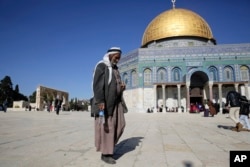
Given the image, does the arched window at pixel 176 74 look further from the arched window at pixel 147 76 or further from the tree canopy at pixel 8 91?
the tree canopy at pixel 8 91

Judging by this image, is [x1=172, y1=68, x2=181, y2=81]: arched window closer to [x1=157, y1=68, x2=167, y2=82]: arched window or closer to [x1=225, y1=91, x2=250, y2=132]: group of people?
[x1=157, y1=68, x2=167, y2=82]: arched window

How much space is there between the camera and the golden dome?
32031mm

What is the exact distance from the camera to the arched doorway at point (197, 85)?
2894 cm

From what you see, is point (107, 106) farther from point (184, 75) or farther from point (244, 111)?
point (184, 75)

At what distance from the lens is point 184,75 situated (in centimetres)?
2872

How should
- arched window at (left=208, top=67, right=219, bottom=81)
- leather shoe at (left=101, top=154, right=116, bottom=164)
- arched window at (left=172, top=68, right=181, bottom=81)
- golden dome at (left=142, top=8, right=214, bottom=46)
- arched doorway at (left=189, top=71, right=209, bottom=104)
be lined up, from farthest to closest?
1. golden dome at (left=142, top=8, right=214, bottom=46)
2. arched window at (left=172, top=68, right=181, bottom=81)
3. arched doorway at (left=189, top=71, right=209, bottom=104)
4. arched window at (left=208, top=67, right=219, bottom=81)
5. leather shoe at (left=101, top=154, right=116, bottom=164)

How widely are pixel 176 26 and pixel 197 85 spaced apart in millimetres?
8967

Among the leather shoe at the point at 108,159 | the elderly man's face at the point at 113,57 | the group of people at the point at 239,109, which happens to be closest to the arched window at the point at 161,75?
the group of people at the point at 239,109

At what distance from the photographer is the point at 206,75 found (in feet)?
91.4

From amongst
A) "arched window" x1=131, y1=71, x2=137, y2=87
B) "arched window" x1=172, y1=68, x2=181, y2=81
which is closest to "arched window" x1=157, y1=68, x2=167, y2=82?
"arched window" x1=172, y1=68, x2=181, y2=81

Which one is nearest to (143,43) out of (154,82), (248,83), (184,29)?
(184,29)

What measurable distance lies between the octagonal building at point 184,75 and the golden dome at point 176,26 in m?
2.84

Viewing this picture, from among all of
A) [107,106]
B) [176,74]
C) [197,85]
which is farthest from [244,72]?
[107,106]

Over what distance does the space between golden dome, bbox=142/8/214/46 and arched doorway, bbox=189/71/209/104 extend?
6.15 meters
